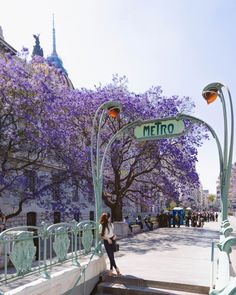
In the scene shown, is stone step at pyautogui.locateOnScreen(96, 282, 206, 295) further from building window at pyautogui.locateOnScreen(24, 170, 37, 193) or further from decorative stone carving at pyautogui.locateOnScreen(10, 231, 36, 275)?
building window at pyautogui.locateOnScreen(24, 170, 37, 193)

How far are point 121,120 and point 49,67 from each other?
5.71 meters

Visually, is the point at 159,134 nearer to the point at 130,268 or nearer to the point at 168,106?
the point at 130,268

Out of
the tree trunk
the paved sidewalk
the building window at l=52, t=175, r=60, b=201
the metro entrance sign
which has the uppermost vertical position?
the metro entrance sign

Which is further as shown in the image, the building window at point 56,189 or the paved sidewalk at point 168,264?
the building window at point 56,189

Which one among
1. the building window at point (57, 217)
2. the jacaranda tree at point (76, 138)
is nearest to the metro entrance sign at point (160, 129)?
the jacaranda tree at point (76, 138)

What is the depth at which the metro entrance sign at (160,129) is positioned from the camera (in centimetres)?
905

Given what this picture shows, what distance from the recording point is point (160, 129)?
9.24m

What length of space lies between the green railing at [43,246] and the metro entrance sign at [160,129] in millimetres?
2902

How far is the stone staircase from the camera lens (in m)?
7.86

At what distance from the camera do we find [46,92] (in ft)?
58.2

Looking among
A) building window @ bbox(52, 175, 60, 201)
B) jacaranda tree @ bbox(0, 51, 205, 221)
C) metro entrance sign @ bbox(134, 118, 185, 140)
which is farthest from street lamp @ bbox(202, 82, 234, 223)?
building window @ bbox(52, 175, 60, 201)

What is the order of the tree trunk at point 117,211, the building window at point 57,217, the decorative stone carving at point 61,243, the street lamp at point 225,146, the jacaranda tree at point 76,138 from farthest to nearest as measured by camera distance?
the building window at point 57,217 → the tree trunk at point 117,211 → the jacaranda tree at point 76,138 → the street lamp at point 225,146 → the decorative stone carving at point 61,243

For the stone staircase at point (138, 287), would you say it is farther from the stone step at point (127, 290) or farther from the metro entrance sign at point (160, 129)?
the metro entrance sign at point (160, 129)

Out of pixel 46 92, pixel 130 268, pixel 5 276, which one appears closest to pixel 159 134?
pixel 130 268
